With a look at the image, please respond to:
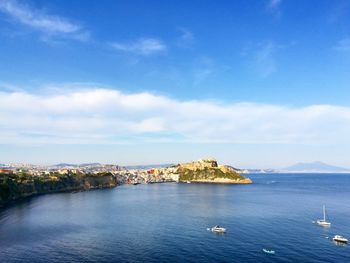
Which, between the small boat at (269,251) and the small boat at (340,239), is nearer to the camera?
the small boat at (269,251)

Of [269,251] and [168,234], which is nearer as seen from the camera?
[269,251]

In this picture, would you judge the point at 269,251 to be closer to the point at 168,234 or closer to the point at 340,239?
the point at 340,239

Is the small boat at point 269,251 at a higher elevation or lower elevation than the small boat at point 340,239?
lower

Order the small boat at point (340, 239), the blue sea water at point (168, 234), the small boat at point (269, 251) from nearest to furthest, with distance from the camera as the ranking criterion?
the blue sea water at point (168, 234) → the small boat at point (269, 251) → the small boat at point (340, 239)

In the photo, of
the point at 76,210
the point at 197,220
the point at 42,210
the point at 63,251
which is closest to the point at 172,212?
the point at 197,220

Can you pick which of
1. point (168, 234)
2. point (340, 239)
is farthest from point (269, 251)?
point (168, 234)

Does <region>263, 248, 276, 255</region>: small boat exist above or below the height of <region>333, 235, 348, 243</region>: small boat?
below

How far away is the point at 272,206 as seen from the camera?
189000 millimetres

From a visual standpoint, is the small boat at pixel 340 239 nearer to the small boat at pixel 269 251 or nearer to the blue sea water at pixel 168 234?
the blue sea water at pixel 168 234

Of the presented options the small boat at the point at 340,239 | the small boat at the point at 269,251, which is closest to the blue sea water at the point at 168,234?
the small boat at the point at 269,251

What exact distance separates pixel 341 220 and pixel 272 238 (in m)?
55.0

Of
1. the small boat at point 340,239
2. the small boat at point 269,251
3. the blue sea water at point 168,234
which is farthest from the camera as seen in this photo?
the small boat at point 340,239

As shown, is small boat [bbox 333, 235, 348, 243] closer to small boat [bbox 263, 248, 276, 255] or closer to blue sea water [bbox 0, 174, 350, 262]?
blue sea water [bbox 0, 174, 350, 262]

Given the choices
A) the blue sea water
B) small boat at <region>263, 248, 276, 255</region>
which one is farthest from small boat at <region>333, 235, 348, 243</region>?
small boat at <region>263, 248, 276, 255</region>
